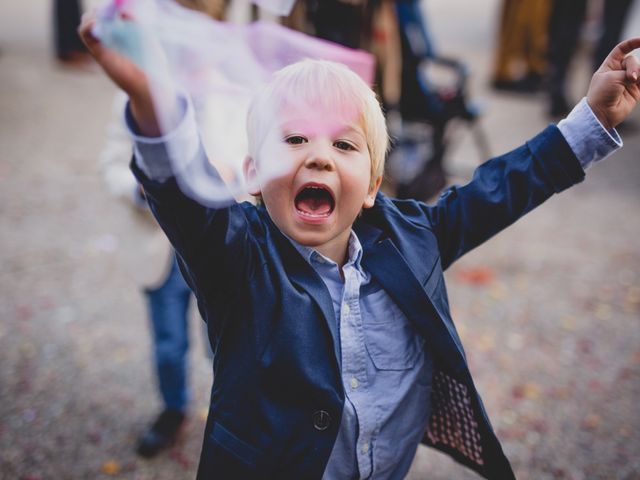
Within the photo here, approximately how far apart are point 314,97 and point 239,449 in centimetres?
80

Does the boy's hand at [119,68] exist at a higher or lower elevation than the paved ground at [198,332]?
higher

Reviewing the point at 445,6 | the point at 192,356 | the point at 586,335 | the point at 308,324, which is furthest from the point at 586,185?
the point at 445,6

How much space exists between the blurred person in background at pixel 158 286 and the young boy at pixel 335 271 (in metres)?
1.09

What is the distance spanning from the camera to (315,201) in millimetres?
1213

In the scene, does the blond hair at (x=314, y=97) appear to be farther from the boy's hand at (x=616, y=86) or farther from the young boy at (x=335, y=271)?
the boy's hand at (x=616, y=86)

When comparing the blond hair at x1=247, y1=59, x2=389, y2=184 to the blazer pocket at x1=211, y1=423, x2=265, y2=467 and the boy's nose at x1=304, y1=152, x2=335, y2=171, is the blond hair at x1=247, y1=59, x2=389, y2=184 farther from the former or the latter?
the blazer pocket at x1=211, y1=423, x2=265, y2=467

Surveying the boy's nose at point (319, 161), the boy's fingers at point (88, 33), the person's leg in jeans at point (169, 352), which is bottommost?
the person's leg in jeans at point (169, 352)

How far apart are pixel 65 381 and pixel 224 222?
97.5 inches

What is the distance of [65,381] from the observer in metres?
3.05

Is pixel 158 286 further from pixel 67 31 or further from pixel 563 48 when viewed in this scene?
pixel 67 31

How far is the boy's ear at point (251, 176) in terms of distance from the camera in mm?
1246

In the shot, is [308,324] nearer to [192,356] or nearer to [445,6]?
[192,356]

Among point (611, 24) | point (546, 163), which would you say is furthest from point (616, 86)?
point (611, 24)

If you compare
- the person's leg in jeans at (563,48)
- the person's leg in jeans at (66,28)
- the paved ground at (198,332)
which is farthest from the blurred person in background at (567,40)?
the person's leg in jeans at (66,28)
